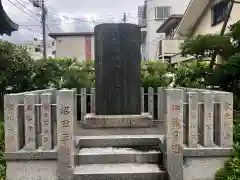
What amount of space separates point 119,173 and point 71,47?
33891mm

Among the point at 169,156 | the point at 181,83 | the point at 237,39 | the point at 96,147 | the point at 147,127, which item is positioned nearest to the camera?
the point at 169,156

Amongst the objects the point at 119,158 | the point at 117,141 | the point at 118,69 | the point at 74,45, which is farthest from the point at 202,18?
the point at 74,45

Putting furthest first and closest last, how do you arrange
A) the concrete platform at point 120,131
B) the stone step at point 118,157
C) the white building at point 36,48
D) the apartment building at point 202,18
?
the apartment building at point 202,18 < the white building at point 36,48 < the concrete platform at point 120,131 < the stone step at point 118,157

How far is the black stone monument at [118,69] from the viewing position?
790 centimetres

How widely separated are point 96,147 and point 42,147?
3.63 feet

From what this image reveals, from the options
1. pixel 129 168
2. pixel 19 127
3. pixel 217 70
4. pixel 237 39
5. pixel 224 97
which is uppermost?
pixel 237 39

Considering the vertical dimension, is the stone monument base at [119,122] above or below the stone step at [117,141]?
above

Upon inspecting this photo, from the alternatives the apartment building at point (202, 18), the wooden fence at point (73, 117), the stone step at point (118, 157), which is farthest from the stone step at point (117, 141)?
the apartment building at point (202, 18)

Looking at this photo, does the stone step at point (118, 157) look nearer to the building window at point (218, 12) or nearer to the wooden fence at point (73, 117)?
the wooden fence at point (73, 117)

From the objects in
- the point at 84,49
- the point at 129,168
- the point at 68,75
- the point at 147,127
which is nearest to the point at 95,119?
the point at 147,127

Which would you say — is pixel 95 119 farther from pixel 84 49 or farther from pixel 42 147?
pixel 84 49

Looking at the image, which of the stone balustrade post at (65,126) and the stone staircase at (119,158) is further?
the stone staircase at (119,158)

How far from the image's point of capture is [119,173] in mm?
5043

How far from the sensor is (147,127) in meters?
7.45
